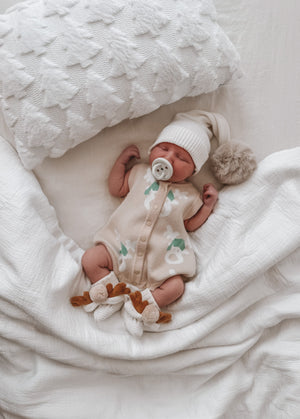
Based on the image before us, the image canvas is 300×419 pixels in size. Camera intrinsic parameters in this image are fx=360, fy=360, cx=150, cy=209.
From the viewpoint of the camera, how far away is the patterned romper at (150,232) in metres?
0.97

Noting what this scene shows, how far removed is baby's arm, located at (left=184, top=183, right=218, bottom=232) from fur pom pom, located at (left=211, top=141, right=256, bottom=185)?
5cm

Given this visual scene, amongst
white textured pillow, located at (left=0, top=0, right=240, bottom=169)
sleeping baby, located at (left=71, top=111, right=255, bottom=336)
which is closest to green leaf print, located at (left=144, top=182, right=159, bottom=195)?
sleeping baby, located at (left=71, top=111, right=255, bottom=336)

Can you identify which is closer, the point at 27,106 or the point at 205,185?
the point at 27,106

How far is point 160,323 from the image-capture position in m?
0.95

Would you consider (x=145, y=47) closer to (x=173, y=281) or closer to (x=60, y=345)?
(x=173, y=281)

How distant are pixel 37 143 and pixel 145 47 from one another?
1.14 feet

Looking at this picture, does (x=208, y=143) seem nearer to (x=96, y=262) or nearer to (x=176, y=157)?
(x=176, y=157)

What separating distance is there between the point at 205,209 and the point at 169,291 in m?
0.25

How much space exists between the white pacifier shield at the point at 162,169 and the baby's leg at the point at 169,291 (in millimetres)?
275

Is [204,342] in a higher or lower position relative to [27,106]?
lower

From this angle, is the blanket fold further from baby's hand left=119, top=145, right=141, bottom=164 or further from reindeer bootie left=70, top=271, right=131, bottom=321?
baby's hand left=119, top=145, right=141, bottom=164

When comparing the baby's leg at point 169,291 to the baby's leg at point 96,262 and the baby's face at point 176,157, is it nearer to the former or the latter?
the baby's leg at point 96,262

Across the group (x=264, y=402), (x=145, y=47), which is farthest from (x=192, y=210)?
(x=264, y=402)

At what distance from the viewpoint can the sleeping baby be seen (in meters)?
0.93
